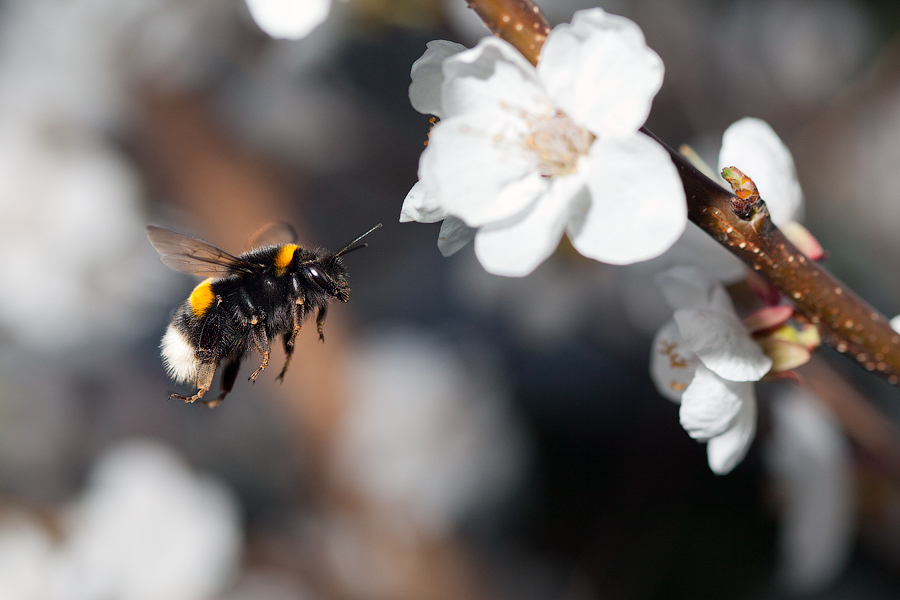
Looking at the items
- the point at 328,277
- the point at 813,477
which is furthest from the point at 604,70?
the point at 813,477

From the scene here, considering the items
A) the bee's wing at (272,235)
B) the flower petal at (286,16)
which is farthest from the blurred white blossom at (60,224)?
the flower petal at (286,16)

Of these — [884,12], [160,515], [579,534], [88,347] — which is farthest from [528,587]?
[884,12]

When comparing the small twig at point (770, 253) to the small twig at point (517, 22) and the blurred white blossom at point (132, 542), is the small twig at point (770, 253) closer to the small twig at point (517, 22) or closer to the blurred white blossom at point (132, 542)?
the small twig at point (517, 22)

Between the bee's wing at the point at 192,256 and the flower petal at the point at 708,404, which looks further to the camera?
the bee's wing at the point at 192,256

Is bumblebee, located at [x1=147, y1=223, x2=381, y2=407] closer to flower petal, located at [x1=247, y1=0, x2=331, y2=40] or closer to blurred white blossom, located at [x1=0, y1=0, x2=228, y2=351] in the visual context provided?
flower petal, located at [x1=247, y1=0, x2=331, y2=40]

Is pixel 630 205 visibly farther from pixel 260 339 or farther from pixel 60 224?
pixel 60 224

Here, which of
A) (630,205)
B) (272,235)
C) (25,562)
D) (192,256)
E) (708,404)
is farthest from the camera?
(25,562)
